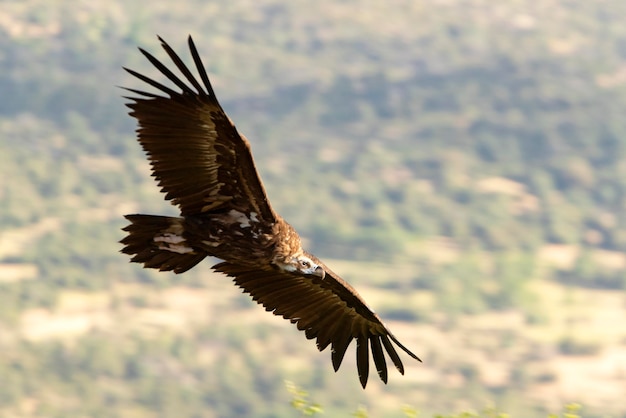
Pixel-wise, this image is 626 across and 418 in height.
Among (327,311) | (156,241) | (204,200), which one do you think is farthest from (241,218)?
(327,311)

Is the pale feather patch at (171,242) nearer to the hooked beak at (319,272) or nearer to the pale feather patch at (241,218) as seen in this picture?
the pale feather patch at (241,218)

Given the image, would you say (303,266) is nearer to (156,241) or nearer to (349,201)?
(156,241)

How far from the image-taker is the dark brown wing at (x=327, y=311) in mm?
15609

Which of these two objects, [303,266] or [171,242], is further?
[303,266]

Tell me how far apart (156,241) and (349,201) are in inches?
4187

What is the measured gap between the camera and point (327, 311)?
16062 millimetres

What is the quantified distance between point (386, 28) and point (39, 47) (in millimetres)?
45623

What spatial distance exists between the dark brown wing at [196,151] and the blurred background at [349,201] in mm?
55044

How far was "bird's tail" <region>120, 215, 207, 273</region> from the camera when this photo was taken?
1355 centimetres

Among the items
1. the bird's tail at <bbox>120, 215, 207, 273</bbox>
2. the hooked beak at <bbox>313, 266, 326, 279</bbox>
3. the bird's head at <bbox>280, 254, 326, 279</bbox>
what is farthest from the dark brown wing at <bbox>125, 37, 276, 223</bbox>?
the hooked beak at <bbox>313, 266, 326, 279</bbox>

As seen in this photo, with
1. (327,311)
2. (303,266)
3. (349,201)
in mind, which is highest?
(349,201)

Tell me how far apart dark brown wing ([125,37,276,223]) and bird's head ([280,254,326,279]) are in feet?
2.18

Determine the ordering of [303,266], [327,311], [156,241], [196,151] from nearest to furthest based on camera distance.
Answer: [196,151], [156,241], [303,266], [327,311]

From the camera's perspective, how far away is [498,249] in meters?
110
